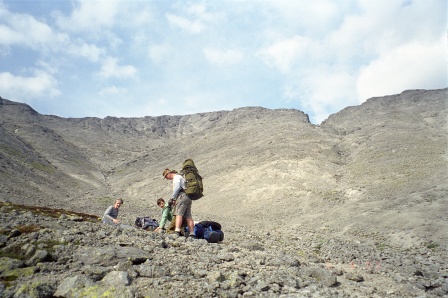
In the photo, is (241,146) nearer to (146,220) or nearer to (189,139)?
(189,139)

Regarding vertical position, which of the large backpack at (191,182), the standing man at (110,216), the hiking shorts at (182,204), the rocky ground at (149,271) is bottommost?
the rocky ground at (149,271)

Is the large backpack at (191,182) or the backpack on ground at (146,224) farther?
the backpack on ground at (146,224)

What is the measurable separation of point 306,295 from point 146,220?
8.45 m

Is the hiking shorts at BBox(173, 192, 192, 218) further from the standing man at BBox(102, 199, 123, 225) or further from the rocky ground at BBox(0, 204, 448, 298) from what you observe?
the standing man at BBox(102, 199, 123, 225)

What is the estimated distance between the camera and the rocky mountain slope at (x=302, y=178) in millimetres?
18312

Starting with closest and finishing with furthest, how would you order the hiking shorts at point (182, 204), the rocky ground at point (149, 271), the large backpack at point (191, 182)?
the rocky ground at point (149, 271), the hiking shorts at point (182, 204), the large backpack at point (191, 182)

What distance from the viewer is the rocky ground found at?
571cm

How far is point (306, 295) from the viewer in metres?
6.29

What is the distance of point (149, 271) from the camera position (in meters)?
6.41

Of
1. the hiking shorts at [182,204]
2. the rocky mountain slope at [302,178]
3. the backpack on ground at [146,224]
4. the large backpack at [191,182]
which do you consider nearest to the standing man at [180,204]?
the hiking shorts at [182,204]

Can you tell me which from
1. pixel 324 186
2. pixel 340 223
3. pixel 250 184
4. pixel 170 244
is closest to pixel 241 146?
pixel 250 184

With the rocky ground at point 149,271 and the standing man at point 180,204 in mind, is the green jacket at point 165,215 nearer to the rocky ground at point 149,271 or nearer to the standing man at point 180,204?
the standing man at point 180,204

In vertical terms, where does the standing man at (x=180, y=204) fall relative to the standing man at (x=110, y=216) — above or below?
above

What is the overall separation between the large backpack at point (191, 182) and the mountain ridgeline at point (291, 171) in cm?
1245
